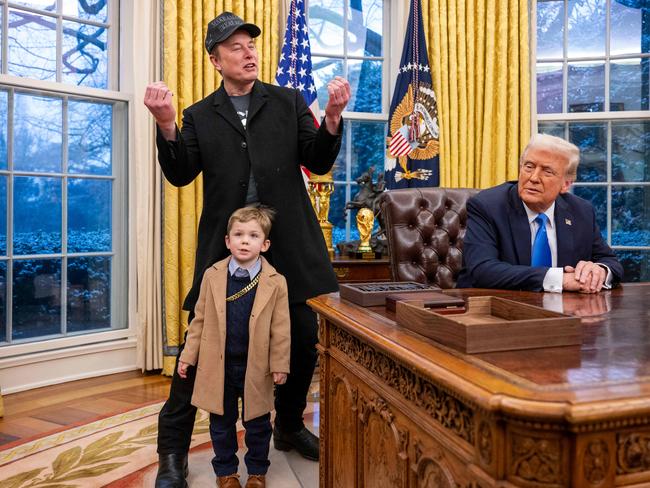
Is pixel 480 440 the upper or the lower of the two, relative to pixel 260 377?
upper

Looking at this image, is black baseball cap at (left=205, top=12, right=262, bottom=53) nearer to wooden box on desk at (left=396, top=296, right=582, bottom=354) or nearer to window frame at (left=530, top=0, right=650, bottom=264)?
wooden box on desk at (left=396, top=296, right=582, bottom=354)

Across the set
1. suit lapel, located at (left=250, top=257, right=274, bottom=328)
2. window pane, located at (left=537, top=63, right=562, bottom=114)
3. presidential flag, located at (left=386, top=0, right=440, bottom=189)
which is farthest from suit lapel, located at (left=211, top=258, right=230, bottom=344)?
window pane, located at (left=537, top=63, right=562, bottom=114)

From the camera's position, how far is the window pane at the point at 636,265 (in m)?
4.68

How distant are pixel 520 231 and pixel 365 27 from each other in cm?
318

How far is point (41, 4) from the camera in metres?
3.76

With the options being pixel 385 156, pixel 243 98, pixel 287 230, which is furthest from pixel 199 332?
pixel 385 156

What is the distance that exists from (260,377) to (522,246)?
3.44 feet

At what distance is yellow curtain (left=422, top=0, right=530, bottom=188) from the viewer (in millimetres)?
4535

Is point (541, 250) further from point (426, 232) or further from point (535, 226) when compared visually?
point (426, 232)

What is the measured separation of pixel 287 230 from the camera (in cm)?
225

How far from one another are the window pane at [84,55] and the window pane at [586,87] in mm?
3574

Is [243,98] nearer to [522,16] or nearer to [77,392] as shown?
[77,392]

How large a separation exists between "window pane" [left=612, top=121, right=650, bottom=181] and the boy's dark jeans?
12.5 feet

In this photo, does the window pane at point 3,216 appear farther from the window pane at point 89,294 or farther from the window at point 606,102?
the window at point 606,102
